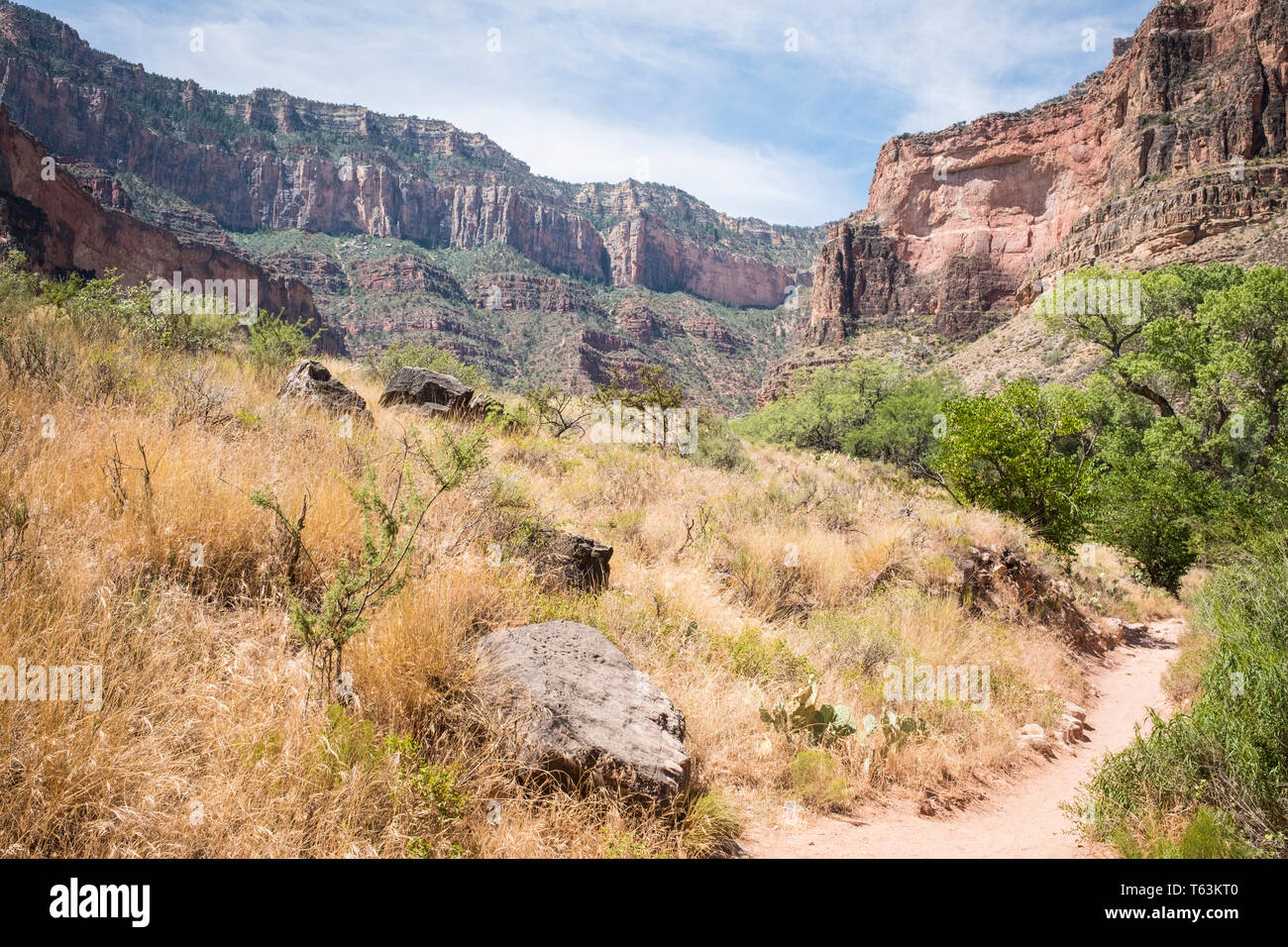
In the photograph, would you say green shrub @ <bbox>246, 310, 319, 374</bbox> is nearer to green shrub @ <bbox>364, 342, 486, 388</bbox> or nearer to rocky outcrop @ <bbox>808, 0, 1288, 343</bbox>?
green shrub @ <bbox>364, 342, 486, 388</bbox>

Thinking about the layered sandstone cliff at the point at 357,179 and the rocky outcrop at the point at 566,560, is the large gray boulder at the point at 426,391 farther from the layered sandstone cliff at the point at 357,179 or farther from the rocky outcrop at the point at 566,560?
the layered sandstone cliff at the point at 357,179

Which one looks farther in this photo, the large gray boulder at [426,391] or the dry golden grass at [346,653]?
the large gray boulder at [426,391]

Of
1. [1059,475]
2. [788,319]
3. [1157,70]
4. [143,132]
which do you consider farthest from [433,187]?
[1059,475]

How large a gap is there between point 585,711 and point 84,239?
7638 cm

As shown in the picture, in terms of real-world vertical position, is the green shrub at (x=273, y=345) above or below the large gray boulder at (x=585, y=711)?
above

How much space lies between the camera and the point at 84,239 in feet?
180

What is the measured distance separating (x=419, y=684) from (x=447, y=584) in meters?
0.68

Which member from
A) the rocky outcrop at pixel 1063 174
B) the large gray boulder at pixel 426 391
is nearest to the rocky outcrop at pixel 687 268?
the rocky outcrop at pixel 1063 174

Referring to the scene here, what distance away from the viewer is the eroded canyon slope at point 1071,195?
Answer: 4325 centimetres

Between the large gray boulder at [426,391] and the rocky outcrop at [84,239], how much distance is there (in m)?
36.5
